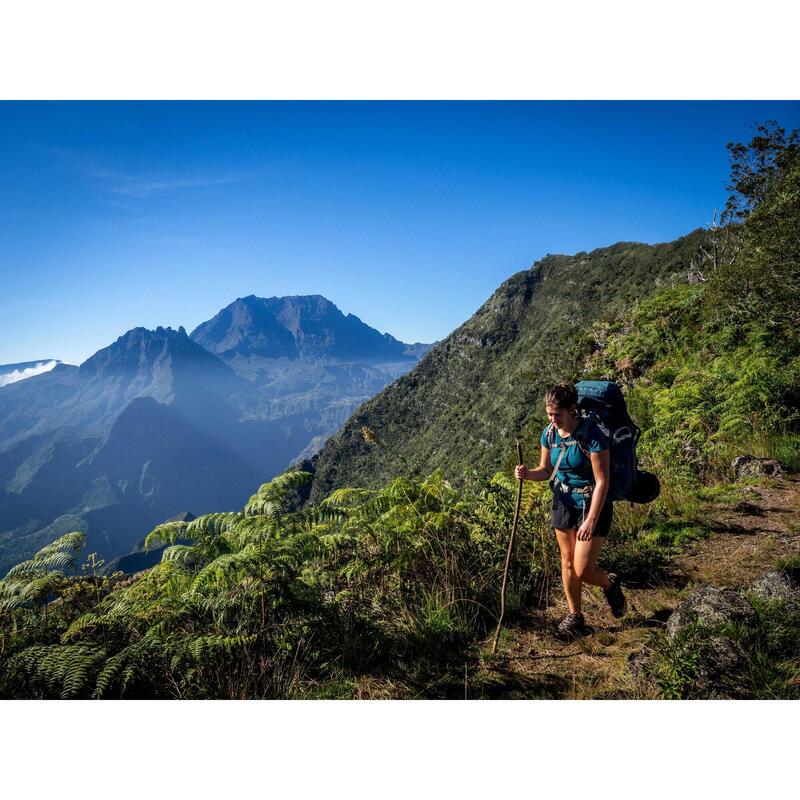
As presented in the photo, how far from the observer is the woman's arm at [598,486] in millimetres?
3193

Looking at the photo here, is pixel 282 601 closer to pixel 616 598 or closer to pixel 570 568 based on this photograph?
pixel 570 568

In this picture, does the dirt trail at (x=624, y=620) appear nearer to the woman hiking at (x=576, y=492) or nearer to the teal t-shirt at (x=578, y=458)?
the woman hiking at (x=576, y=492)

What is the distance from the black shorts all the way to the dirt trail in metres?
0.84

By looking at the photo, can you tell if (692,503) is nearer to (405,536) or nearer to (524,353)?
(405,536)

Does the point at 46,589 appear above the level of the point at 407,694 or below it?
above

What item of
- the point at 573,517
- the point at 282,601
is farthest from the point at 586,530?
the point at 282,601

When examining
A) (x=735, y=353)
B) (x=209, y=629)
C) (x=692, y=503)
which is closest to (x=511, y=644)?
(x=209, y=629)

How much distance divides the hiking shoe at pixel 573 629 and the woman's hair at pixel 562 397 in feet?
5.42

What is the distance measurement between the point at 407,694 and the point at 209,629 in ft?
4.89

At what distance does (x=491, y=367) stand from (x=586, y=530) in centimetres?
9088

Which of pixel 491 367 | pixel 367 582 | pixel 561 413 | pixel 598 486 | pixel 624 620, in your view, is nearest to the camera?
pixel 598 486

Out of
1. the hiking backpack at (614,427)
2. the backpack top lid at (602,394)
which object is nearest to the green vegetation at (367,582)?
the hiking backpack at (614,427)

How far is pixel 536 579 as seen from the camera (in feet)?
14.3

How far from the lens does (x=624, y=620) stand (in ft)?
12.2
